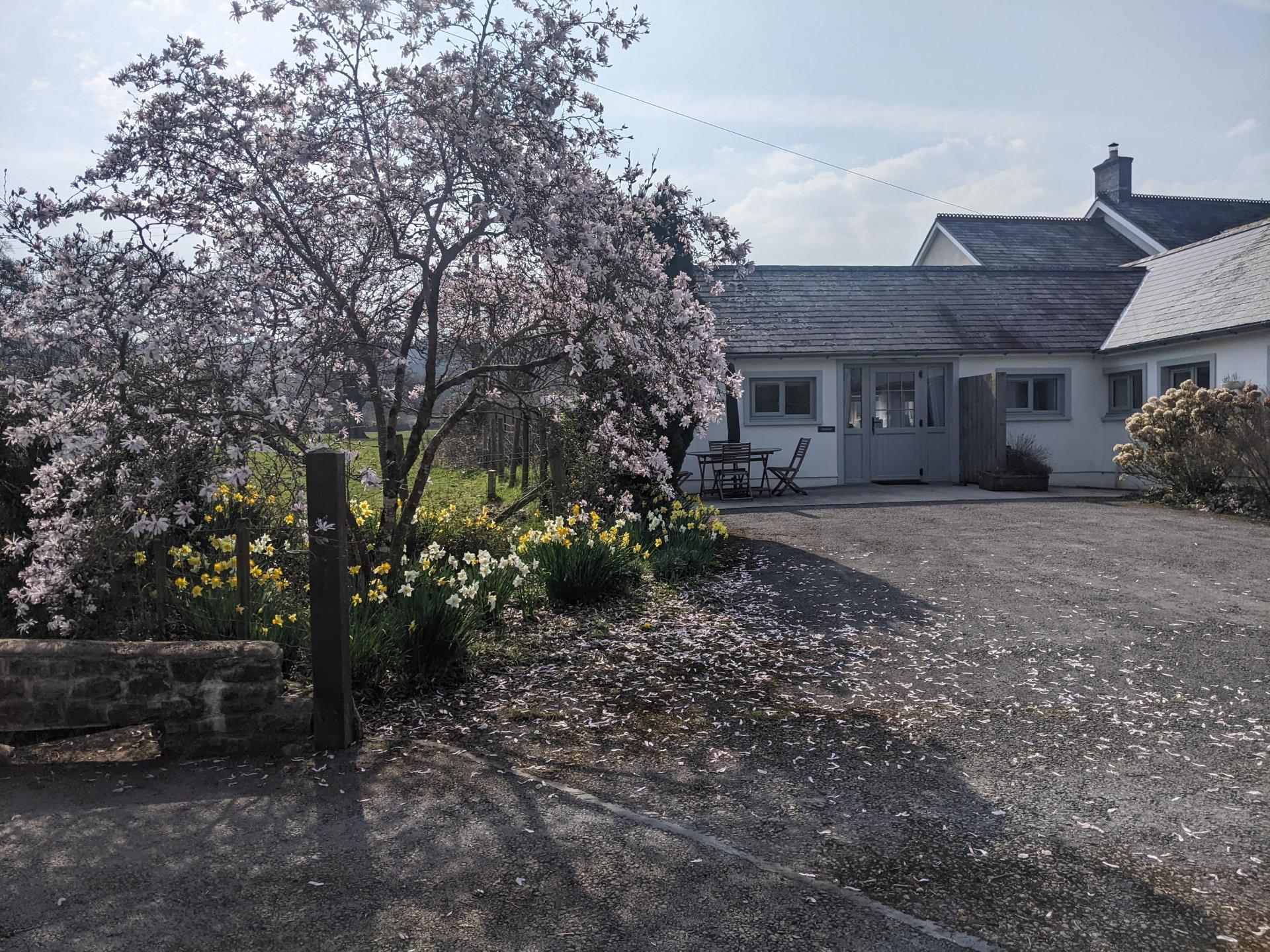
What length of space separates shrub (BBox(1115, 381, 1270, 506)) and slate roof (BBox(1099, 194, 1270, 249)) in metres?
13.3

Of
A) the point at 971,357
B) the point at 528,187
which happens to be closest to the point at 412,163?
the point at 528,187

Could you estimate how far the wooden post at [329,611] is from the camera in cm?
477

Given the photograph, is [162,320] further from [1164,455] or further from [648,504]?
[1164,455]

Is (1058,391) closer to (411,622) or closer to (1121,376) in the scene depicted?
(1121,376)

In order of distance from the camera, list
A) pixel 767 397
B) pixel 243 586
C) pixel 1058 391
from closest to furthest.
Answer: pixel 243 586 < pixel 767 397 < pixel 1058 391

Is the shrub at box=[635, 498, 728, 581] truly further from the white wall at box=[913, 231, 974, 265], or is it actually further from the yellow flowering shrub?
the white wall at box=[913, 231, 974, 265]

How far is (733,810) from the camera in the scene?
4.02 meters

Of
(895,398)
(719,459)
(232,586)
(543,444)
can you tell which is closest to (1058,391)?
(895,398)

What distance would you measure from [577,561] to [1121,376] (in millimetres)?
15080

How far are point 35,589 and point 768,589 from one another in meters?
5.71

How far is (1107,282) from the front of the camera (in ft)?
68.1

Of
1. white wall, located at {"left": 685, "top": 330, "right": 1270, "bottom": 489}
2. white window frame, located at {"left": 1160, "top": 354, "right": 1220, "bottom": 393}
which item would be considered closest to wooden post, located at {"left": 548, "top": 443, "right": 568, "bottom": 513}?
white wall, located at {"left": 685, "top": 330, "right": 1270, "bottom": 489}

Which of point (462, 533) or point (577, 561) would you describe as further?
point (462, 533)

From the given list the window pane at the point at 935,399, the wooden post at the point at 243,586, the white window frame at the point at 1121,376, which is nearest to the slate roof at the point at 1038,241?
the white window frame at the point at 1121,376
